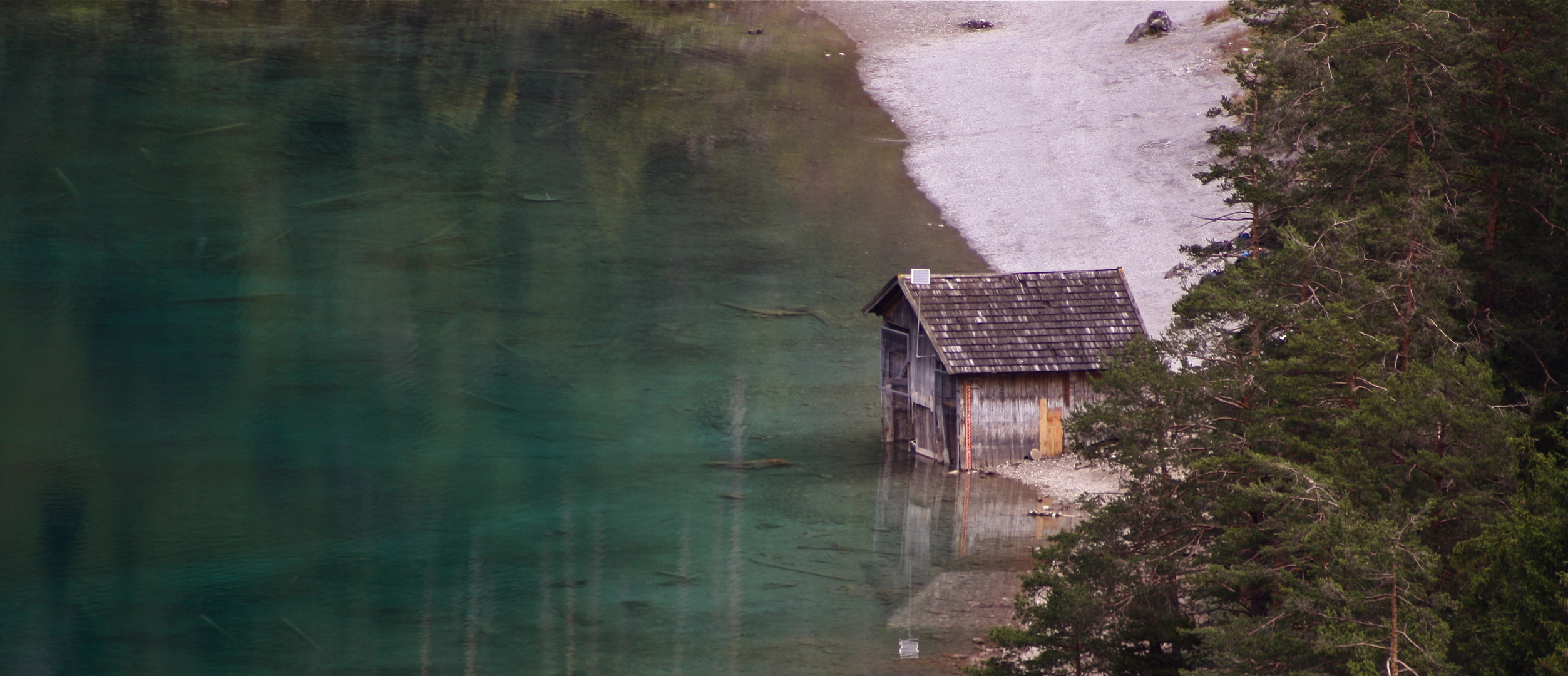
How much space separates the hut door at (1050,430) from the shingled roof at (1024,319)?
0.94 meters

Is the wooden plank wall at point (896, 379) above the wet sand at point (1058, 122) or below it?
below

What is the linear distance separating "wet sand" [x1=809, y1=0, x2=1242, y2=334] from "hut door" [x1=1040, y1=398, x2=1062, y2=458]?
7421 mm

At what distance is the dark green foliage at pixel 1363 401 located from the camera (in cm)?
1230

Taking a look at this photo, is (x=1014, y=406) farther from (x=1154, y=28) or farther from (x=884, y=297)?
(x=1154, y=28)

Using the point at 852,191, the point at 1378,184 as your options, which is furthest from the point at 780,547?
the point at 852,191

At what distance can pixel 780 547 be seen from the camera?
25.3 metres

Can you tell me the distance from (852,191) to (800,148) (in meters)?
4.06

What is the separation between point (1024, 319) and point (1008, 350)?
74 cm

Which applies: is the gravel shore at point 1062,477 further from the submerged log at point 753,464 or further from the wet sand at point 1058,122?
the wet sand at point 1058,122

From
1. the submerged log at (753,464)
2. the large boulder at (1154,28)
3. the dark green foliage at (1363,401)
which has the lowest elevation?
the submerged log at (753,464)

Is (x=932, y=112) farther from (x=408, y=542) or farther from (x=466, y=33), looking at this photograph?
(x=408, y=542)

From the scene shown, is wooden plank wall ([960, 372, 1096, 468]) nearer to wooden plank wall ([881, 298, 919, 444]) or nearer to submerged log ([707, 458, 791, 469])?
wooden plank wall ([881, 298, 919, 444])

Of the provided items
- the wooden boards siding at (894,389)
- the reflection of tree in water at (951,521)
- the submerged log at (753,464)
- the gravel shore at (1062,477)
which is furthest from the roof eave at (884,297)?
the gravel shore at (1062,477)

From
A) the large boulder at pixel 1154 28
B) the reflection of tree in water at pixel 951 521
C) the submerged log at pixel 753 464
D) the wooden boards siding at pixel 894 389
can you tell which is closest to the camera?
the reflection of tree in water at pixel 951 521
